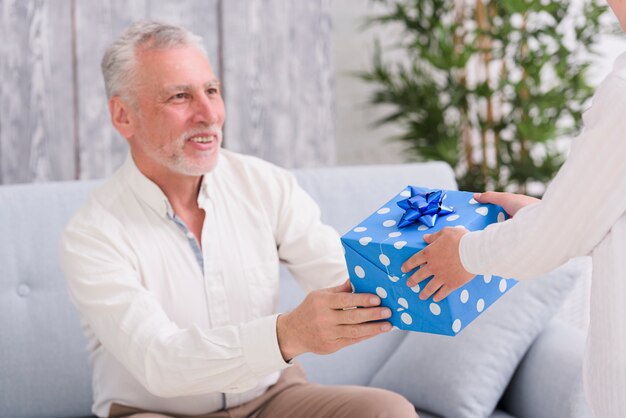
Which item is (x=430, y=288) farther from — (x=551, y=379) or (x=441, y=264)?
(x=551, y=379)

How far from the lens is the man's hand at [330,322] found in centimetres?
161

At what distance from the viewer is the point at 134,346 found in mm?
1761

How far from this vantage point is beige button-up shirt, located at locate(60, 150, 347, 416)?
1.73 metres

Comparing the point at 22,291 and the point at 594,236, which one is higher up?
the point at 594,236

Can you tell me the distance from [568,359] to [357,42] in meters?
2.25

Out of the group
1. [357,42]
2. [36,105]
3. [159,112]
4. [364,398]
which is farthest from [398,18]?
[364,398]

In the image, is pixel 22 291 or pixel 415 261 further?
pixel 22 291

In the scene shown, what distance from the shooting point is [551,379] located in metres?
2.07

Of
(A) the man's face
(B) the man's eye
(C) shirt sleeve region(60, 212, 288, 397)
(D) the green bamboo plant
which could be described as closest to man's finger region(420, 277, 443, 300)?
(C) shirt sleeve region(60, 212, 288, 397)

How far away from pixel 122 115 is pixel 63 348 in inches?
22.8

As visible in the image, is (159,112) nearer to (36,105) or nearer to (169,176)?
(169,176)

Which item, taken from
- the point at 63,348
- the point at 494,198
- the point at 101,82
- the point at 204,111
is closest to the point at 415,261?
the point at 494,198

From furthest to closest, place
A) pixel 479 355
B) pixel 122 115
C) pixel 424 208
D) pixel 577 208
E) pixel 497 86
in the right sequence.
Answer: pixel 497 86 → pixel 479 355 → pixel 122 115 → pixel 424 208 → pixel 577 208

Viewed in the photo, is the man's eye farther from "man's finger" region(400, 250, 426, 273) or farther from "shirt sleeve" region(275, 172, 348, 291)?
"man's finger" region(400, 250, 426, 273)
